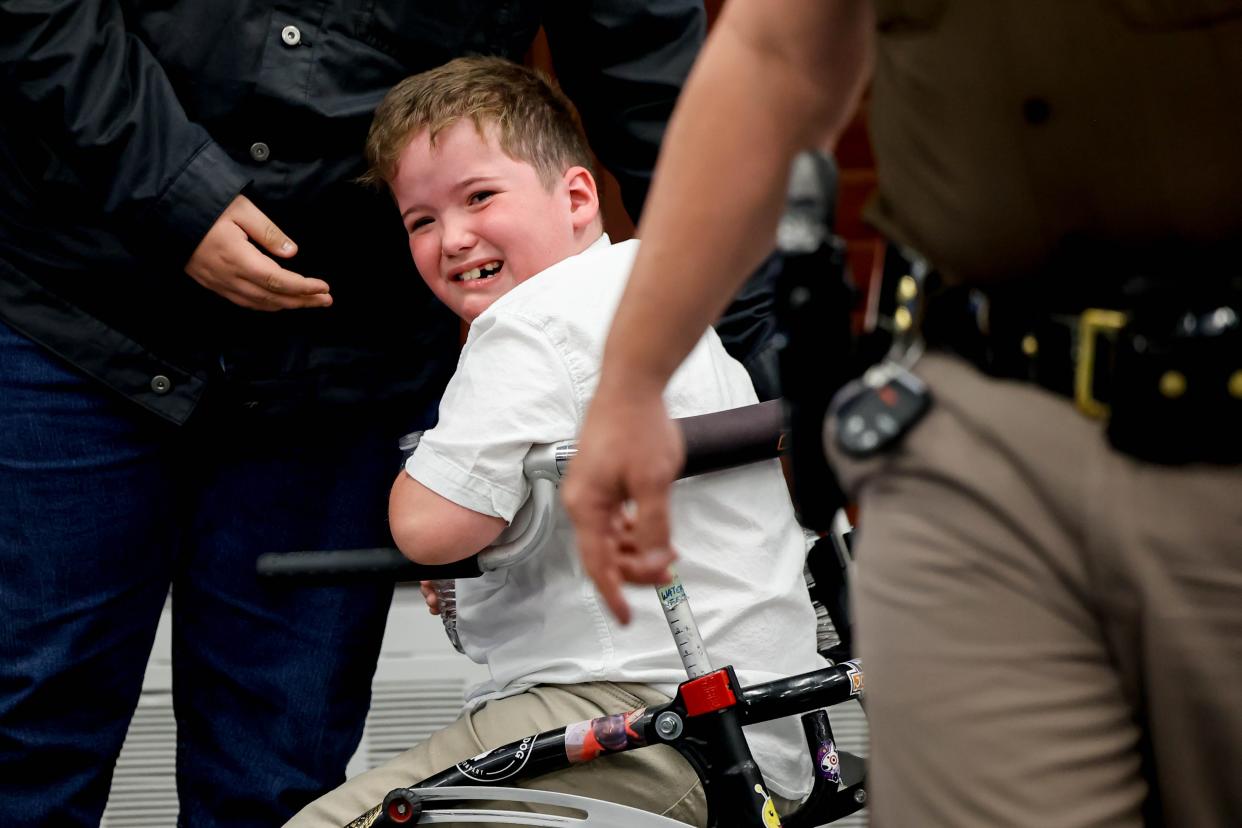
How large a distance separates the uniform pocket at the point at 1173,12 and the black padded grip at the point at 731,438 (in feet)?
2.50

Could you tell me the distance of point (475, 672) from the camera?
3.52 m

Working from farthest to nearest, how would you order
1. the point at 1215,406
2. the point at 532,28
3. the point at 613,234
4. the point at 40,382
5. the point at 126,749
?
the point at 613,234 → the point at 126,749 → the point at 532,28 → the point at 40,382 → the point at 1215,406

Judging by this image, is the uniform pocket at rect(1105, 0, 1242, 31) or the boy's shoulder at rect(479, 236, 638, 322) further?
the boy's shoulder at rect(479, 236, 638, 322)

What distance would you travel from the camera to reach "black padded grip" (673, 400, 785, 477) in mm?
1625

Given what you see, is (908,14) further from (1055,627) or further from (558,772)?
(558,772)

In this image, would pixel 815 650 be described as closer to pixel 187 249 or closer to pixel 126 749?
pixel 187 249

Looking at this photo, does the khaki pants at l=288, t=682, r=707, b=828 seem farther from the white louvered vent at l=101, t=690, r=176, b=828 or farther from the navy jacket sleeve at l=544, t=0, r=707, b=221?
the white louvered vent at l=101, t=690, r=176, b=828

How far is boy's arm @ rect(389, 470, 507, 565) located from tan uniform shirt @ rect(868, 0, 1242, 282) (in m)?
0.81

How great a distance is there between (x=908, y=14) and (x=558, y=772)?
0.97 meters

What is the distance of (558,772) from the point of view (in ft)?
5.59

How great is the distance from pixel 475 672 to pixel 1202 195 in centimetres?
276

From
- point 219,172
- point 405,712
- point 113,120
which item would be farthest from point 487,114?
point 405,712

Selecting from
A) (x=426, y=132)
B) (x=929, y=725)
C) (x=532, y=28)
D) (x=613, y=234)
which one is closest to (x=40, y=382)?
(x=426, y=132)

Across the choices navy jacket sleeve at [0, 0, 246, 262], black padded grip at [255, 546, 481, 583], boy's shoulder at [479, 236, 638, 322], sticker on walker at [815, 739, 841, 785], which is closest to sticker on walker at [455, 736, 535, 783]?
black padded grip at [255, 546, 481, 583]
